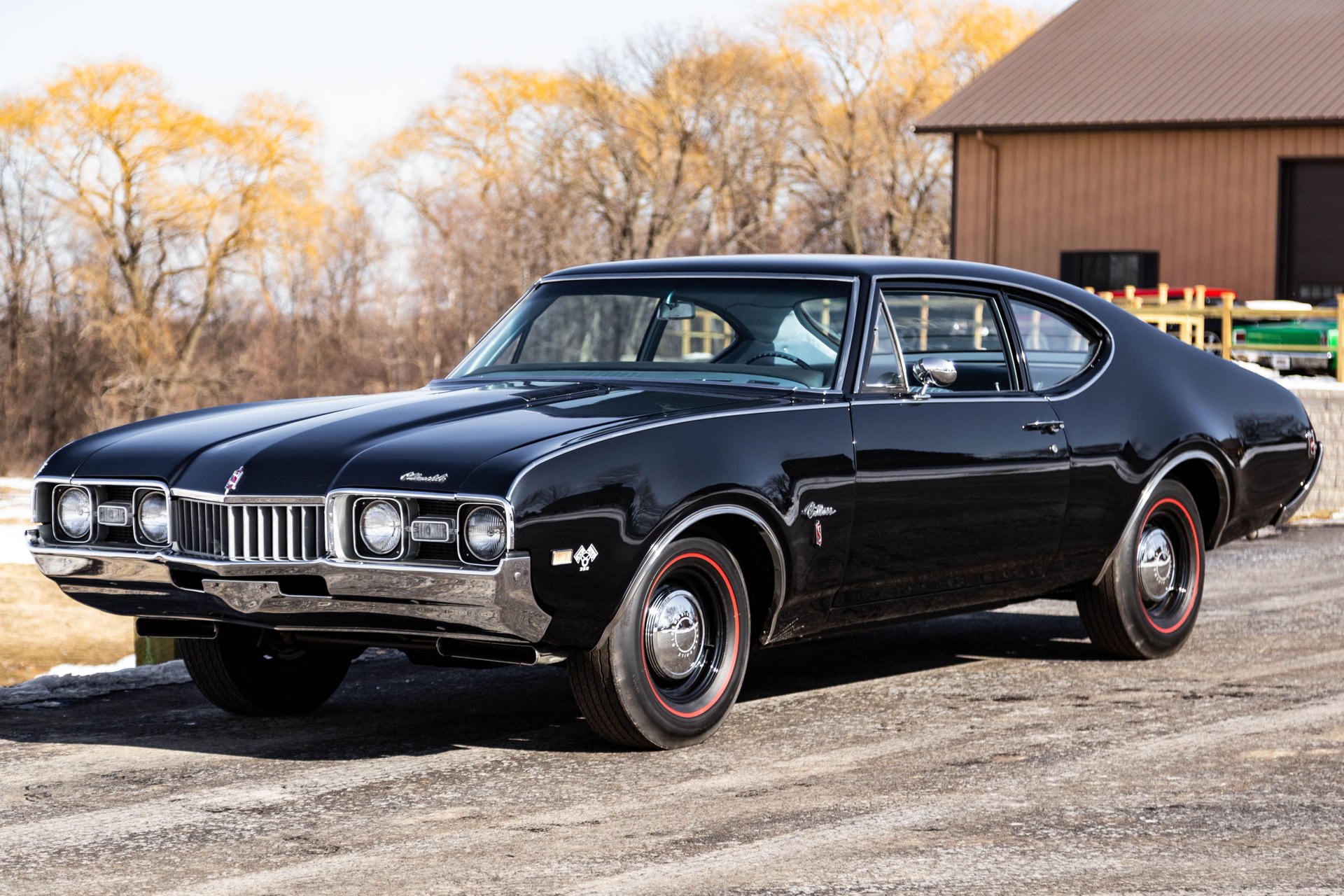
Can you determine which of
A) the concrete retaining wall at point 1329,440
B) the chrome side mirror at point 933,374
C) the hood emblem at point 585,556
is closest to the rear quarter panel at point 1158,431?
the chrome side mirror at point 933,374

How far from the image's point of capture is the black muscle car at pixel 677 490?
548cm

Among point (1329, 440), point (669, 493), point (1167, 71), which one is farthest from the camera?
point (1167, 71)

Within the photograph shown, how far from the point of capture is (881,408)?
662cm

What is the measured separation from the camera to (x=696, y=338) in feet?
22.8

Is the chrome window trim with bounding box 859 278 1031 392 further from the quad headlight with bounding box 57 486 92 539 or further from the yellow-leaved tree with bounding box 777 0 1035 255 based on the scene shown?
the yellow-leaved tree with bounding box 777 0 1035 255

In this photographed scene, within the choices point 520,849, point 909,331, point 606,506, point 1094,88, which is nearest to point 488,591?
point 606,506

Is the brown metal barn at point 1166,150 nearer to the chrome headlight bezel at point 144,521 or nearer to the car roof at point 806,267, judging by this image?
the car roof at point 806,267

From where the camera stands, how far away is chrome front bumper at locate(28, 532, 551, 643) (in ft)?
17.5

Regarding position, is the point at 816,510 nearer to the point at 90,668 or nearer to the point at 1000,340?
the point at 1000,340

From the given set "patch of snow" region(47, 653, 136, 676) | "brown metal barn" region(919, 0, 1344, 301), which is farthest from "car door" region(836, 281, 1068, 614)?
"brown metal barn" region(919, 0, 1344, 301)

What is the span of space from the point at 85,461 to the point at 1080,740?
3.42 m

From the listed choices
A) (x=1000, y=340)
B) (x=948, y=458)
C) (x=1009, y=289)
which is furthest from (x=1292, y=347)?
(x=948, y=458)

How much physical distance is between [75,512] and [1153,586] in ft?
14.8

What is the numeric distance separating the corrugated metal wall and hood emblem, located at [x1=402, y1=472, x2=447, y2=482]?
25.0m
